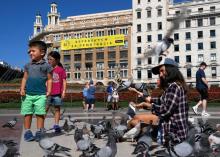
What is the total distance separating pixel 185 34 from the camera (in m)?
78.6

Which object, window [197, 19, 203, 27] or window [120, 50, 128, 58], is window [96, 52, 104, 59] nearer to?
window [120, 50, 128, 58]

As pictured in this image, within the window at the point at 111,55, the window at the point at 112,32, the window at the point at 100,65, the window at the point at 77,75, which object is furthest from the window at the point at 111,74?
the window at the point at 112,32

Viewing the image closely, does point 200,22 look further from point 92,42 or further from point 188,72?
point 92,42

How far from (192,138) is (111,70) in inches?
3173

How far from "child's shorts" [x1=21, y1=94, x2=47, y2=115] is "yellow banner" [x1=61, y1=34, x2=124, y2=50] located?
Answer: 76.2 meters

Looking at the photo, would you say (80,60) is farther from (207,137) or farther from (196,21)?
(207,137)

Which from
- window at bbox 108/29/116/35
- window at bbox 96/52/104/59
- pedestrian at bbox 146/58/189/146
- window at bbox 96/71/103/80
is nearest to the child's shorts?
pedestrian at bbox 146/58/189/146

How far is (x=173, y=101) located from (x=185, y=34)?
7480 cm

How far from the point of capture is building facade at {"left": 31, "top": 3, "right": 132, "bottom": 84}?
8419 cm

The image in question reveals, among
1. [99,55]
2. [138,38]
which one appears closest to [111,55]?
[99,55]

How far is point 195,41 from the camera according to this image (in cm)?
7762

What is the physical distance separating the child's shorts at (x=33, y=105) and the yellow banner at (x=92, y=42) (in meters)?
76.2

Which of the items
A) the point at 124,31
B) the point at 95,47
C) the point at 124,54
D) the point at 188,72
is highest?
the point at 124,31

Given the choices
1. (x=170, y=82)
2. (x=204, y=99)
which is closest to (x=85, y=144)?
(x=170, y=82)
